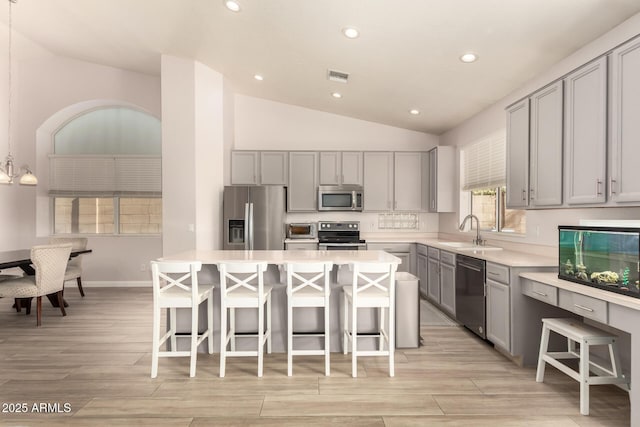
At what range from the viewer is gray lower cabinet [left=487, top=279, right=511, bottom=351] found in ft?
10.2

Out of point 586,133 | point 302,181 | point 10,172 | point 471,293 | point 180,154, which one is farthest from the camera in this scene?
point 302,181

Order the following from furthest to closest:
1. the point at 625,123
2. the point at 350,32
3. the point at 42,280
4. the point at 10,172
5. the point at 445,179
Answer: the point at 445,179 → the point at 10,172 → the point at 42,280 → the point at 350,32 → the point at 625,123

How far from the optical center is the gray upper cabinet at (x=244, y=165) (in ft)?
19.7

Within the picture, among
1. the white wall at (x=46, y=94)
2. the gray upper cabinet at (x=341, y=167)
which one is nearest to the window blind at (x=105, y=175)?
the white wall at (x=46, y=94)

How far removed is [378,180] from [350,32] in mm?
2994

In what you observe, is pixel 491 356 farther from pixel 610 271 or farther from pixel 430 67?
pixel 430 67

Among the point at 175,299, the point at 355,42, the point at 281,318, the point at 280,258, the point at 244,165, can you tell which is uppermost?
the point at 355,42

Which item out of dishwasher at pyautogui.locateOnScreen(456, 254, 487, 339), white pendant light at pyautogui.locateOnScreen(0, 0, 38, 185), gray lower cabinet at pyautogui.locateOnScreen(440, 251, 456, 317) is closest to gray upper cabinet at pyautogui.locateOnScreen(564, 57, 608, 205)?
dishwasher at pyautogui.locateOnScreen(456, 254, 487, 339)

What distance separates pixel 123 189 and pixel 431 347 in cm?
585

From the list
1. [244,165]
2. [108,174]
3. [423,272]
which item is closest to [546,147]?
[423,272]

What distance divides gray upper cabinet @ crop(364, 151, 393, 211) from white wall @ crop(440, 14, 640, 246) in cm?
110

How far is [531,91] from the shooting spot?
382 cm

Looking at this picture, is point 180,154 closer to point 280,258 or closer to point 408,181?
point 280,258

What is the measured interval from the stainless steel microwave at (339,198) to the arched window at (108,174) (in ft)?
10.0
